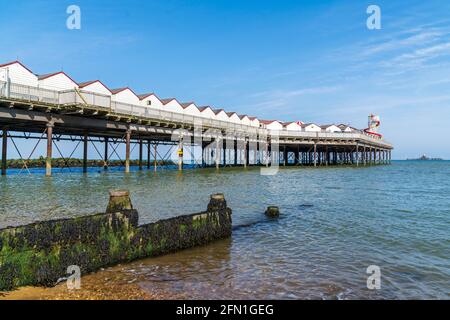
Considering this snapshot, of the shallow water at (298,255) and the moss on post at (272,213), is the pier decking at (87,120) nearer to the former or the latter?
the shallow water at (298,255)

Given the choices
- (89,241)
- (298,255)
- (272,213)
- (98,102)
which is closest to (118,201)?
(89,241)

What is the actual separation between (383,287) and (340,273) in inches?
35.5

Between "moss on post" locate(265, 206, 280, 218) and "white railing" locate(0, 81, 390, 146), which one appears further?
"white railing" locate(0, 81, 390, 146)

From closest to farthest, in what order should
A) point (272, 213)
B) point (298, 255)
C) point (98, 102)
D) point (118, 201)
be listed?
point (118, 201) → point (298, 255) → point (272, 213) → point (98, 102)

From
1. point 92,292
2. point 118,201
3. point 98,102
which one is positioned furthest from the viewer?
point 98,102

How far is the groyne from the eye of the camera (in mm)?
5516

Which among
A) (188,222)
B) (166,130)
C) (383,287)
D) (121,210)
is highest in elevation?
(166,130)

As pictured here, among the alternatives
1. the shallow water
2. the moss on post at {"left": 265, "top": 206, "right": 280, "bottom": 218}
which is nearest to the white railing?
the shallow water

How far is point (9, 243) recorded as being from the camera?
541 centimetres

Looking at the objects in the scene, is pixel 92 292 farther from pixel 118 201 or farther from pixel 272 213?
pixel 272 213

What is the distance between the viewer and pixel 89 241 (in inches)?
262

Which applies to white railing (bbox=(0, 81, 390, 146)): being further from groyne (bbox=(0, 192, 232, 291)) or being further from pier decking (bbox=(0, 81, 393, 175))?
groyne (bbox=(0, 192, 232, 291))
